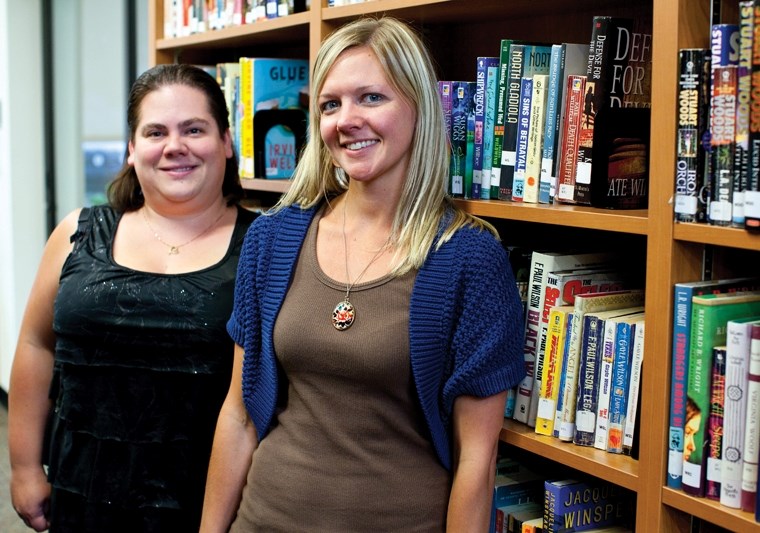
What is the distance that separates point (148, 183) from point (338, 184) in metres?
0.47

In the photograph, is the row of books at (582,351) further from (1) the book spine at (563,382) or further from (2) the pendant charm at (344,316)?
(2) the pendant charm at (344,316)

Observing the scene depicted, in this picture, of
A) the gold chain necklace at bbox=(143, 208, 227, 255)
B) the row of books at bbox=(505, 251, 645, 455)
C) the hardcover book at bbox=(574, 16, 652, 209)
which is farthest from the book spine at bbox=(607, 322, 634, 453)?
the gold chain necklace at bbox=(143, 208, 227, 255)

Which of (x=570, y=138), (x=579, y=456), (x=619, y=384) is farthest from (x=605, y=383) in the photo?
(x=570, y=138)

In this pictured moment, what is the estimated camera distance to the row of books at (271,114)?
2406mm

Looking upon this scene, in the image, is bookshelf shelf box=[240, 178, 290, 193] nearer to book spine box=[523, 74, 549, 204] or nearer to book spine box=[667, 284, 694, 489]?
book spine box=[523, 74, 549, 204]

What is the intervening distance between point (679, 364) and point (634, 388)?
4.7 inches

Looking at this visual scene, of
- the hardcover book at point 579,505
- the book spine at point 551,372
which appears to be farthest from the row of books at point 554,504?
the book spine at point 551,372

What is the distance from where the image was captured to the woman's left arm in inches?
59.3

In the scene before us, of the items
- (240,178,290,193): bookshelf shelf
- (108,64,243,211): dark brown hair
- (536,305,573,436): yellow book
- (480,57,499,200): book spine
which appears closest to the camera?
(536,305,573,436): yellow book

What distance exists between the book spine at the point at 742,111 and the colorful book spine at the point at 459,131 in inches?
22.9

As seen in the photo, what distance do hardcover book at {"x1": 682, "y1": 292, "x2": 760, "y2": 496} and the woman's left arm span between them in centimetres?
32

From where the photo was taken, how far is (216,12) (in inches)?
99.3

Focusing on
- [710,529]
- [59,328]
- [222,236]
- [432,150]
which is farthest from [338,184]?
[710,529]

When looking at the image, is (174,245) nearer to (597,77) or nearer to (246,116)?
(246,116)
